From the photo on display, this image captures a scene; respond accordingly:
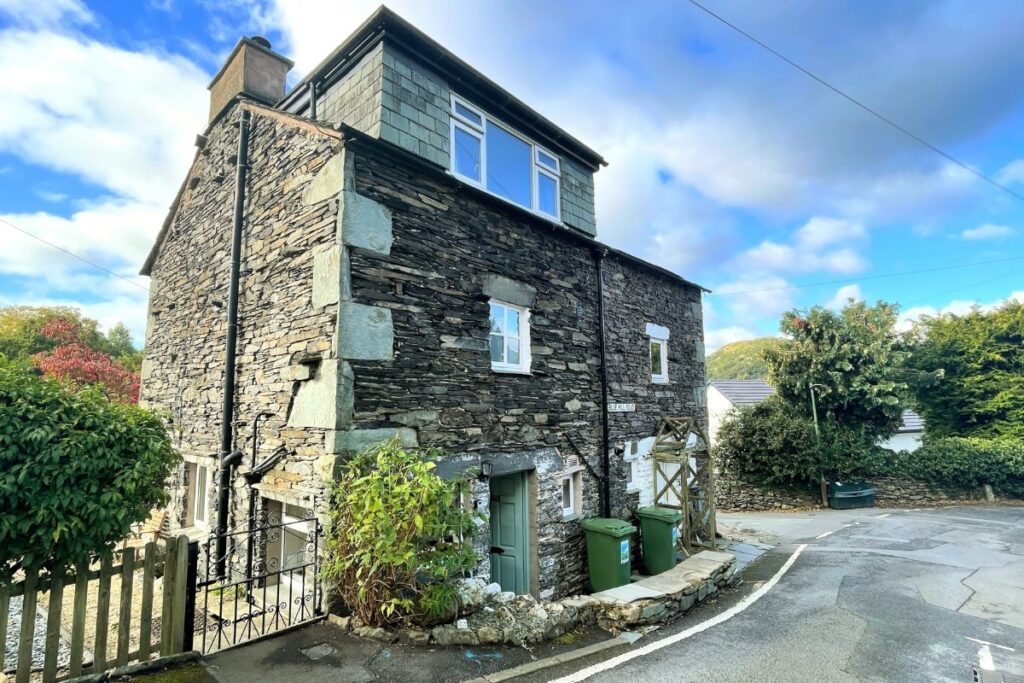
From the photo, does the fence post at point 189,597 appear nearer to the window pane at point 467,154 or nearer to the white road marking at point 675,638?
Result: the white road marking at point 675,638

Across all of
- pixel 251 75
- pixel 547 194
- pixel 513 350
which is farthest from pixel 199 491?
pixel 547 194

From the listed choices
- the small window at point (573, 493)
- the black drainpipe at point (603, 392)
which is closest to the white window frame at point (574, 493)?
the small window at point (573, 493)

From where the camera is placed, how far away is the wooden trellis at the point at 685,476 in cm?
1080

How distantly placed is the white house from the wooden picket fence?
2424 centimetres

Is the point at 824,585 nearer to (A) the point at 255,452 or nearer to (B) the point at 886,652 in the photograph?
(B) the point at 886,652

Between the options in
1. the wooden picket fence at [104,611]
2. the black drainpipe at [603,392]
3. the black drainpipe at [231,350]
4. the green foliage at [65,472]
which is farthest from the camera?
the black drainpipe at [603,392]

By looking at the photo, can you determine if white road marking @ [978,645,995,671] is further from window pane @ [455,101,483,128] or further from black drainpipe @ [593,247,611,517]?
window pane @ [455,101,483,128]

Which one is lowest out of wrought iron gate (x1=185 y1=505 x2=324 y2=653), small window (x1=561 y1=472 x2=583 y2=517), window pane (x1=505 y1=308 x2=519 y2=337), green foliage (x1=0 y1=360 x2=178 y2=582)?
wrought iron gate (x1=185 y1=505 x2=324 y2=653)

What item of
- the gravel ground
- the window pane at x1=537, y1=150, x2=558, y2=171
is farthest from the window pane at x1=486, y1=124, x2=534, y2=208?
the gravel ground

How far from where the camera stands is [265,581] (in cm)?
555

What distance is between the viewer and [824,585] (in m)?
8.76

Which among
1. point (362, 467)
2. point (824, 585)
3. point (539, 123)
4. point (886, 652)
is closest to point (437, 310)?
point (362, 467)

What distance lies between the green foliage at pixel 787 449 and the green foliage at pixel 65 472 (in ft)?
60.8

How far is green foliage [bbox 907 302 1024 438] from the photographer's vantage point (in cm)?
1956
